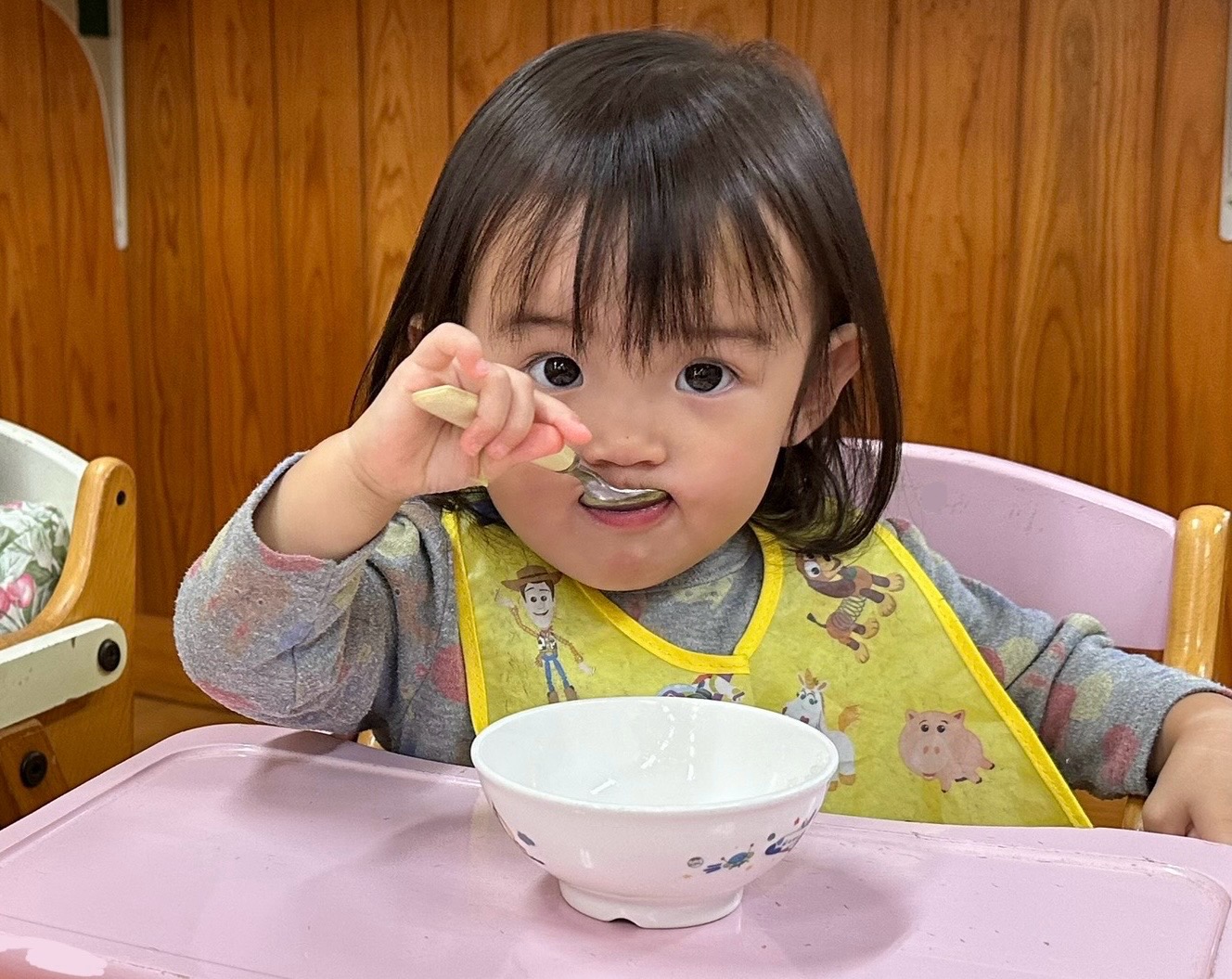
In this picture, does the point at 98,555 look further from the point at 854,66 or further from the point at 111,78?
the point at 111,78

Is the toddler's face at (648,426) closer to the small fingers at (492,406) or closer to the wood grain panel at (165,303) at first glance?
the small fingers at (492,406)

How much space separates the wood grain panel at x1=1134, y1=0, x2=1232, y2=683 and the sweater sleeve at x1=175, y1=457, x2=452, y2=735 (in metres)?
1.04

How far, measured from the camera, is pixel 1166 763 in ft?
2.44

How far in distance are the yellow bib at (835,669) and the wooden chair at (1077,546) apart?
0.17 metres

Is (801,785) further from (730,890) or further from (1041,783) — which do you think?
(1041,783)

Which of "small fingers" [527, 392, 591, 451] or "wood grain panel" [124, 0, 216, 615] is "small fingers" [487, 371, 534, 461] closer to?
"small fingers" [527, 392, 591, 451]

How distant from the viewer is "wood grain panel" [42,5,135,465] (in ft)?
7.26

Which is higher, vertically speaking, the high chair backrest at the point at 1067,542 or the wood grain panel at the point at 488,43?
the wood grain panel at the point at 488,43

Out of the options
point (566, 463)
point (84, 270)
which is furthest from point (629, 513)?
point (84, 270)

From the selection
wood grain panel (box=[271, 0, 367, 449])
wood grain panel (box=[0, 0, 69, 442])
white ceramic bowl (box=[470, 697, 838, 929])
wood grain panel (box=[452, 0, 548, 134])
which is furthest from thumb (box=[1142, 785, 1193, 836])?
wood grain panel (box=[0, 0, 69, 442])

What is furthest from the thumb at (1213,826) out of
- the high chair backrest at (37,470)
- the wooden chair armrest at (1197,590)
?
the high chair backrest at (37,470)

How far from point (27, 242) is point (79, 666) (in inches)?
54.6

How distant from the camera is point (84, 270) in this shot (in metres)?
2.29

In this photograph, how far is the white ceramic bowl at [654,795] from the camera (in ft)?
1.43
